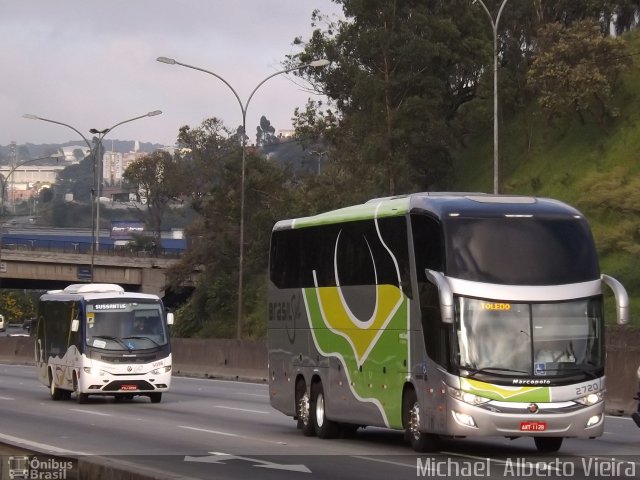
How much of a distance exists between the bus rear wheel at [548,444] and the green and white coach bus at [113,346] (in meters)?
13.8

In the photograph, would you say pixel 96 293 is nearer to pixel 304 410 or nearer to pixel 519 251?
pixel 304 410

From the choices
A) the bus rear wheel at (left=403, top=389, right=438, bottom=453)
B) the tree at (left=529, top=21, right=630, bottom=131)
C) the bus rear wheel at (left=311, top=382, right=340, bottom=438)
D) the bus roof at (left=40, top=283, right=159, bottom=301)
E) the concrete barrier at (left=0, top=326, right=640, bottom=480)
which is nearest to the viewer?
the concrete barrier at (left=0, top=326, right=640, bottom=480)

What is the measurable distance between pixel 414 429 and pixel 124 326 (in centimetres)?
1446

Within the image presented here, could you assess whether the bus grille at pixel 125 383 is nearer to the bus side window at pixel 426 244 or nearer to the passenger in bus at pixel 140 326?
the passenger in bus at pixel 140 326

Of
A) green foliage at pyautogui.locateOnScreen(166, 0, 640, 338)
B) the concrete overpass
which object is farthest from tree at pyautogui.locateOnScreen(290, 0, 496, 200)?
the concrete overpass

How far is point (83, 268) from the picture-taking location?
90250 mm

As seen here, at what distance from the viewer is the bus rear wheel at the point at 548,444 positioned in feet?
58.9

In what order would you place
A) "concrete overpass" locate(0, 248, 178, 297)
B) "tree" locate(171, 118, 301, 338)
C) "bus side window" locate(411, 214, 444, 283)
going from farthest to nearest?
"concrete overpass" locate(0, 248, 178, 297)
"tree" locate(171, 118, 301, 338)
"bus side window" locate(411, 214, 444, 283)

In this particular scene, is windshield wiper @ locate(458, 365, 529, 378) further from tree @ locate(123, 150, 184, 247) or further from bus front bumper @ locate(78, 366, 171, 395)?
tree @ locate(123, 150, 184, 247)

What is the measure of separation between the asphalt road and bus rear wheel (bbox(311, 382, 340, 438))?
0.77 feet

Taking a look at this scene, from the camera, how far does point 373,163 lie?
6062cm

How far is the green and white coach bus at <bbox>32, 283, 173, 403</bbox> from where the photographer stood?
30.4 metres

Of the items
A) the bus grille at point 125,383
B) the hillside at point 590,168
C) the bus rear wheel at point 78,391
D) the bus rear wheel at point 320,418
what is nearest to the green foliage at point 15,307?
the hillside at point 590,168

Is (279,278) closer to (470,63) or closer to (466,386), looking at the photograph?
(466,386)
